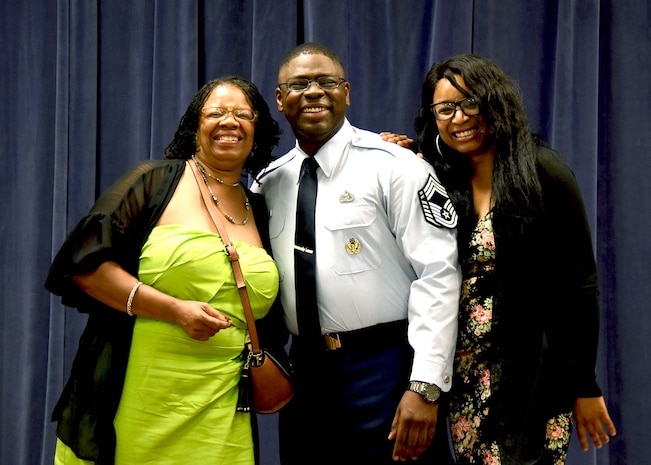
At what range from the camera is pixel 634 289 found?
2.68 meters

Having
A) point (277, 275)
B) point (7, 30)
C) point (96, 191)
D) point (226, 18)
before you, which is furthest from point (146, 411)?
point (7, 30)

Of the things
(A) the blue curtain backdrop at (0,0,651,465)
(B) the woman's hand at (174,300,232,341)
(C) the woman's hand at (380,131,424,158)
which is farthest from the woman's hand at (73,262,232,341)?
(A) the blue curtain backdrop at (0,0,651,465)

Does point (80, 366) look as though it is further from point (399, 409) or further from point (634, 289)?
point (634, 289)

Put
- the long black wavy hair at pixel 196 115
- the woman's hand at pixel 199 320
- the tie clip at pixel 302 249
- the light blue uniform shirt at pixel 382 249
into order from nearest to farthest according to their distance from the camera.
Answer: the woman's hand at pixel 199 320, the light blue uniform shirt at pixel 382 249, the tie clip at pixel 302 249, the long black wavy hair at pixel 196 115

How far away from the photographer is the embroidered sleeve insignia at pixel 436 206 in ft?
5.78

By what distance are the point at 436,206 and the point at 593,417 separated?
0.66 m

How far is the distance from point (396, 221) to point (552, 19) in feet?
4.56

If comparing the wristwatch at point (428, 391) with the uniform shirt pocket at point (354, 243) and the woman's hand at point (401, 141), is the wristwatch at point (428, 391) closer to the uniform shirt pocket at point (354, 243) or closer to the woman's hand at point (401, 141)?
the uniform shirt pocket at point (354, 243)

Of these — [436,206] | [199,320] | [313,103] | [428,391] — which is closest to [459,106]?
[436,206]

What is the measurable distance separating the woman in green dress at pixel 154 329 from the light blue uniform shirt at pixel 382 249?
163 mm

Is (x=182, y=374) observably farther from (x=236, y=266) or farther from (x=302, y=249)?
(x=302, y=249)

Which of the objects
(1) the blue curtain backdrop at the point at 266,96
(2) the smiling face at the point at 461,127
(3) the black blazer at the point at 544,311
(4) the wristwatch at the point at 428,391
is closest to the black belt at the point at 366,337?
(4) the wristwatch at the point at 428,391

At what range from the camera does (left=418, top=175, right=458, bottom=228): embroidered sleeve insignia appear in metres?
1.76

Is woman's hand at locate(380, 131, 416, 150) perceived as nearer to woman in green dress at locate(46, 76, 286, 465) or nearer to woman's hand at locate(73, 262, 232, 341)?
woman in green dress at locate(46, 76, 286, 465)
